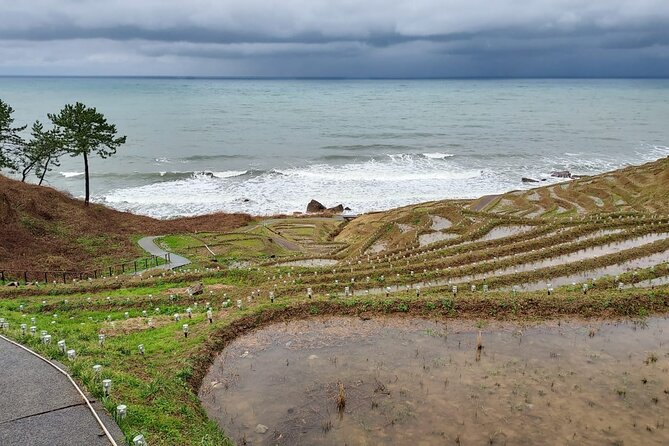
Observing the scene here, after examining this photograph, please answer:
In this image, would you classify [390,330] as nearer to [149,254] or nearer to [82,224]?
[149,254]

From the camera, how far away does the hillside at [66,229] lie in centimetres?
3947

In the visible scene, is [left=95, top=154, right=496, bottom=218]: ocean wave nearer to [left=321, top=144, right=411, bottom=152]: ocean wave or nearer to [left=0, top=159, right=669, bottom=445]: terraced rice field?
[left=321, top=144, right=411, bottom=152]: ocean wave

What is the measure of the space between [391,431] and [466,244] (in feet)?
76.1

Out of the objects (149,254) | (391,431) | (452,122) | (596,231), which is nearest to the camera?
(391,431)

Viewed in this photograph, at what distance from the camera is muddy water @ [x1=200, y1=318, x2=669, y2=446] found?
14.8m

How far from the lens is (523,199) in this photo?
5938cm

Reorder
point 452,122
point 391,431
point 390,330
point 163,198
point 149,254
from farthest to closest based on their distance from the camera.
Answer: point 452,122 → point 163,198 → point 149,254 → point 390,330 → point 391,431

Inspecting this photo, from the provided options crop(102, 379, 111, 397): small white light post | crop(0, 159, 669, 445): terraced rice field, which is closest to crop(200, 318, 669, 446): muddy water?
crop(0, 159, 669, 445): terraced rice field

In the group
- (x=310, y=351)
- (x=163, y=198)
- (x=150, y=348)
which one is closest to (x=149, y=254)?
(x=150, y=348)

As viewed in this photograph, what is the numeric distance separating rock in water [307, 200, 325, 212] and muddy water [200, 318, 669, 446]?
44769 millimetres

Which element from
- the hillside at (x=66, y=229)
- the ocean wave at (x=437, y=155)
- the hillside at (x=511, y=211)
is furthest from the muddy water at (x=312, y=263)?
the ocean wave at (x=437, y=155)

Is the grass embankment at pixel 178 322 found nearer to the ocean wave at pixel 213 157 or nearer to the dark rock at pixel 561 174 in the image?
the dark rock at pixel 561 174

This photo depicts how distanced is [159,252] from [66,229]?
10.5 m

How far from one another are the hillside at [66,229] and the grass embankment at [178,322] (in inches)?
497
